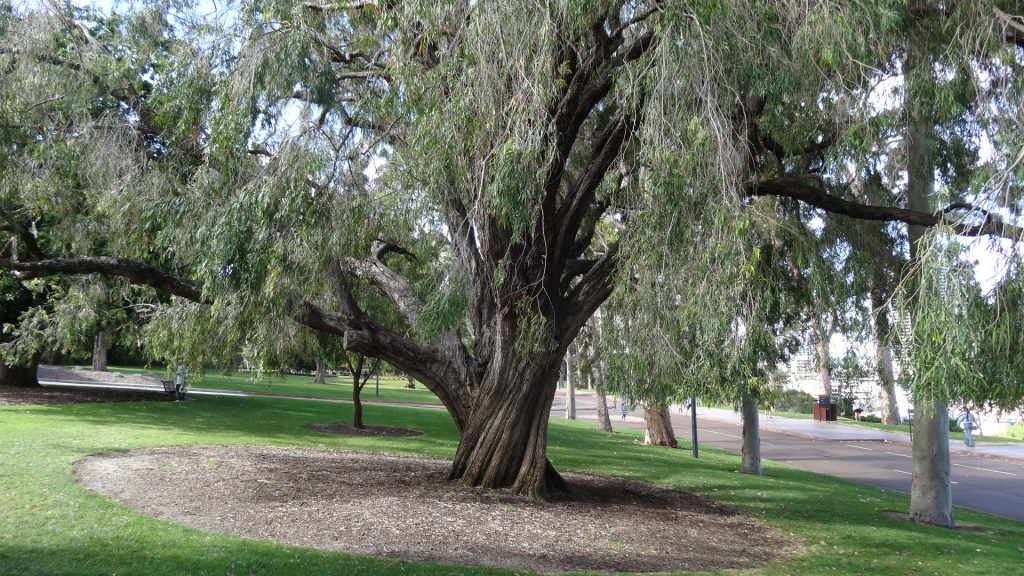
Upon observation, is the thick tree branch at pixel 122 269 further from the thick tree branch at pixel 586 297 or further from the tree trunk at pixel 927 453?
the tree trunk at pixel 927 453

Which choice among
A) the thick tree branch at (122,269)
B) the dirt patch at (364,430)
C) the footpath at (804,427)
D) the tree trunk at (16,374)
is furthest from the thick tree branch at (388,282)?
the tree trunk at (16,374)

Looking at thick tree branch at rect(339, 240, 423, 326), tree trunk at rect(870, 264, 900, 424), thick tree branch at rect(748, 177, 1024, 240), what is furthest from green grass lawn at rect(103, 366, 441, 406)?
thick tree branch at rect(748, 177, 1024, 240)

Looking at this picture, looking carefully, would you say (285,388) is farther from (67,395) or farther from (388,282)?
(388,282)

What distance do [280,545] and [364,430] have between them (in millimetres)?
14163

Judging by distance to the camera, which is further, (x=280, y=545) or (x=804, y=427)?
(x=804, y=427)

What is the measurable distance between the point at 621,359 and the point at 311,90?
5.39 m

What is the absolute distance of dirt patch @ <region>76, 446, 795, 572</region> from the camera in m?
8.22

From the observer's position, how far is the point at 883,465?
22078 mm

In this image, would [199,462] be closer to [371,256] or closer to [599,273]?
[371,256]

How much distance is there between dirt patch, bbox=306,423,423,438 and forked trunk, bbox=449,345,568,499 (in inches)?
381

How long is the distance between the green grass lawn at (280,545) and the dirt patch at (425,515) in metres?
0.44

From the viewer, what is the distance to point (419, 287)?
11.8m

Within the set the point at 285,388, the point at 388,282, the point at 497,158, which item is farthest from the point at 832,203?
the point at 285,388

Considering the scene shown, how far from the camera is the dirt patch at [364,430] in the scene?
20.8m
